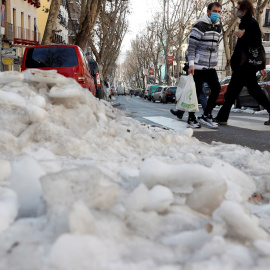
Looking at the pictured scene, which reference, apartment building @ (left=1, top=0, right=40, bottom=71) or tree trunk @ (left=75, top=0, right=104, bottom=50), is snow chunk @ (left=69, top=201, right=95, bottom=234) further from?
apartment building @ (left=1, top=0, right=40, bottom=71)

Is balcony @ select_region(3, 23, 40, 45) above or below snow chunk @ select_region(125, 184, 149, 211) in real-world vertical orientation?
above

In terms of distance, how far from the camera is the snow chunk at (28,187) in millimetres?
1580

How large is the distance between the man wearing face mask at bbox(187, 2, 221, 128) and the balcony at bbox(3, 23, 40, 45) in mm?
25741

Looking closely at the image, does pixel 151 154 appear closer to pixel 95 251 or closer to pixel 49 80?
pixel 49 80

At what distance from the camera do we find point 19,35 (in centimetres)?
3306

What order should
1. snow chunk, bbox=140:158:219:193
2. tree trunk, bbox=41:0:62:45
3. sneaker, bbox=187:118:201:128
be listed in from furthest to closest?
tree trunk, bbox=41:0:62:45 → sneaker, bbox=187:118:201:128 → snow chunk, bbox=140:158:219:193

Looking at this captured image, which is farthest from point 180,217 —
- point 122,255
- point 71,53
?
point 71,53

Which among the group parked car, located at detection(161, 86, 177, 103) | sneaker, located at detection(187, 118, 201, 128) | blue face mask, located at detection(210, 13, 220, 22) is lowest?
parked car, located at detection(161, 86, 177, 103)

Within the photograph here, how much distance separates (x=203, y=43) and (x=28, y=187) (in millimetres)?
5705

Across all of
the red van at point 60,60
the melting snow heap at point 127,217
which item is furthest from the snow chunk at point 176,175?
the red van at point 60,60

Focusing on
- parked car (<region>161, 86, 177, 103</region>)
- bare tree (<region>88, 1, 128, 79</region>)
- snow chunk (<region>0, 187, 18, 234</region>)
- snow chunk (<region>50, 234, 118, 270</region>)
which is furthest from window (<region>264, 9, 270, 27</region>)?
snow chunk (<region>50, 234, 118, 270</region>)

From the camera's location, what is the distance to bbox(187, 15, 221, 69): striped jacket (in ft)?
22.2

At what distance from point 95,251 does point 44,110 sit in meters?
1.87

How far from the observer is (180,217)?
160 cm
